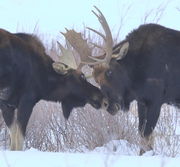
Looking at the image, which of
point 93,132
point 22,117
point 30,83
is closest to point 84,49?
point 30,83

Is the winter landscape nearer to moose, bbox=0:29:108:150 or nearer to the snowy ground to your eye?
moose, bbox=0:29:108:150

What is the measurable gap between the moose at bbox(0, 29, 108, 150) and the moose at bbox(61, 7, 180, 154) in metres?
0.36

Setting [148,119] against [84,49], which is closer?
[148,119]

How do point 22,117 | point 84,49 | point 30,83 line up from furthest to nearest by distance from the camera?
point 84,49, point 30,83, point 22,117

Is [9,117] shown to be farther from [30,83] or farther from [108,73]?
[108,73]

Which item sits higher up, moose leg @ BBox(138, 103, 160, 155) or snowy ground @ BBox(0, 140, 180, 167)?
moose leg @ BBox(138, 103, 160, 155)

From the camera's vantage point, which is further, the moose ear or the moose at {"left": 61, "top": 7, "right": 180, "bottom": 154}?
the moose ear

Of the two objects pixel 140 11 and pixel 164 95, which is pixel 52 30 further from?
pixel 164 95

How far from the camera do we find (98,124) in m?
12.4

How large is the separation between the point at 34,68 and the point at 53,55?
317 centimetres

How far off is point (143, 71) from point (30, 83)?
1.77 metres

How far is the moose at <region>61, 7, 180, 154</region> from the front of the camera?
12.1 meters

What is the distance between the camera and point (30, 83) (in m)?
12.4

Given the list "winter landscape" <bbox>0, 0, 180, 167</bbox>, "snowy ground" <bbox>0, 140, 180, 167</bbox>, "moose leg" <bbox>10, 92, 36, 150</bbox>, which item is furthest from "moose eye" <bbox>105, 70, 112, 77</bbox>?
"snowy ground" <bbox>0, 140, 180, 167</bbox>
